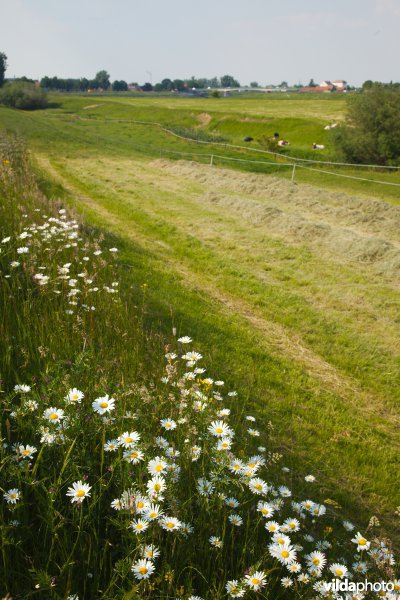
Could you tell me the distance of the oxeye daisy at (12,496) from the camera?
215 centimetres

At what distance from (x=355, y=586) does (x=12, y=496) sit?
1803mm

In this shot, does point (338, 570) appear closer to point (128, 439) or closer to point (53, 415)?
point (128, 439)

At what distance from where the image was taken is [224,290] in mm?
8695

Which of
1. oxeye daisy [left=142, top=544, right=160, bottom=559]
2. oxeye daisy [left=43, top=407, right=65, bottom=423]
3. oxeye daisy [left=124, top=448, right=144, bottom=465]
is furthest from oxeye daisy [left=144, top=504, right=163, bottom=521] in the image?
oxeye daisy [left=43, top=407, right=65, bottom=423]

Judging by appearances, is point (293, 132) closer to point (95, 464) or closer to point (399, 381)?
point (399, 381)

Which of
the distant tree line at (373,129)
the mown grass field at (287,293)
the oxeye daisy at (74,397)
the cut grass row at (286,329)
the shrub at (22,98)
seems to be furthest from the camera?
the shrub at (22,98)

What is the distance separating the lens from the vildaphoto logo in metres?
2.18

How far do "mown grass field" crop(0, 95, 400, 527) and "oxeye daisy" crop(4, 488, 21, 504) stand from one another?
267cm

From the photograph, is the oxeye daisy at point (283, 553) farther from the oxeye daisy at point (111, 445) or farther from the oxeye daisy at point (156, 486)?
the oxeye daisy at point (111, 445)

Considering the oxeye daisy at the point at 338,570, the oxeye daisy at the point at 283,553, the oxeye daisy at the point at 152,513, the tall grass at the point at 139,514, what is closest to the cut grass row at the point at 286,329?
the tall grass at the point at 139,514

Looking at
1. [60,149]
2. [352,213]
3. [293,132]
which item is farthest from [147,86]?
[352,213]

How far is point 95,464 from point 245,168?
79.0 feet

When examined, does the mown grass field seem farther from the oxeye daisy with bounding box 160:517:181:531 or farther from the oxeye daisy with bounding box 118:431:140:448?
the oxeye daisy with bounding box 160:517:181:531

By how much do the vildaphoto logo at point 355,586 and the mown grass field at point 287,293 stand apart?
5.75ft
